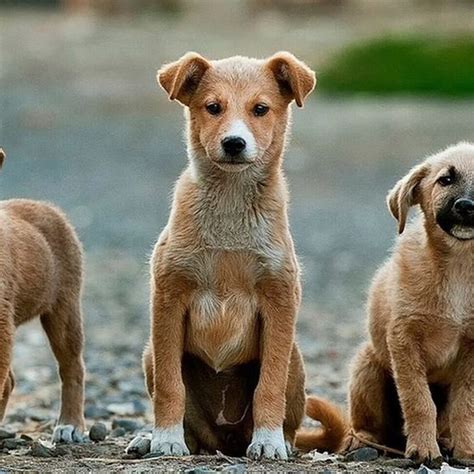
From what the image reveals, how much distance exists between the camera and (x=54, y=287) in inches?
→ 339

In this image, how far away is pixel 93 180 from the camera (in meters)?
22.9

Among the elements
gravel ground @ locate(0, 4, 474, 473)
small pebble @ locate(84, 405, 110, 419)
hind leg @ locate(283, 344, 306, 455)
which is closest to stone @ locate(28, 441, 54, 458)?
gravel ground @ locate(0, 4, 474, 473)

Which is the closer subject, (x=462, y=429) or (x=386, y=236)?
(x=462, y=429)

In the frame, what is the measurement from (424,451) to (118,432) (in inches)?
81.0

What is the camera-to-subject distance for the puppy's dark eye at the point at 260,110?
7672mm

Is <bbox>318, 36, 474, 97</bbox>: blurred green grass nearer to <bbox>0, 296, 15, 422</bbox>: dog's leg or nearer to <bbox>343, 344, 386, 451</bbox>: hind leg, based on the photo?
<bbox>343, 344, 386, 451</bbox>: hind leg

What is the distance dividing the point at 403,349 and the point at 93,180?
51.1ft

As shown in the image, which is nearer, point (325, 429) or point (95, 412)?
point (325, 429)

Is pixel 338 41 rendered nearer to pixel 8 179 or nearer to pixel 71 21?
pixel 71 21

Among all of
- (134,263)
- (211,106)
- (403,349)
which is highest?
(211,106)

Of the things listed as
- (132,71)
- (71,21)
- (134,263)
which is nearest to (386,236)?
(134,263)

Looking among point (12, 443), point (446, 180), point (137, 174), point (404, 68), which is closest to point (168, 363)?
point (12, 443)

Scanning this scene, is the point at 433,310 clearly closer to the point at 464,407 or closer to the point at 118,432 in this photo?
the point at 464,407

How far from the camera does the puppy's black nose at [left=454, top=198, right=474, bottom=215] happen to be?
295 inches
